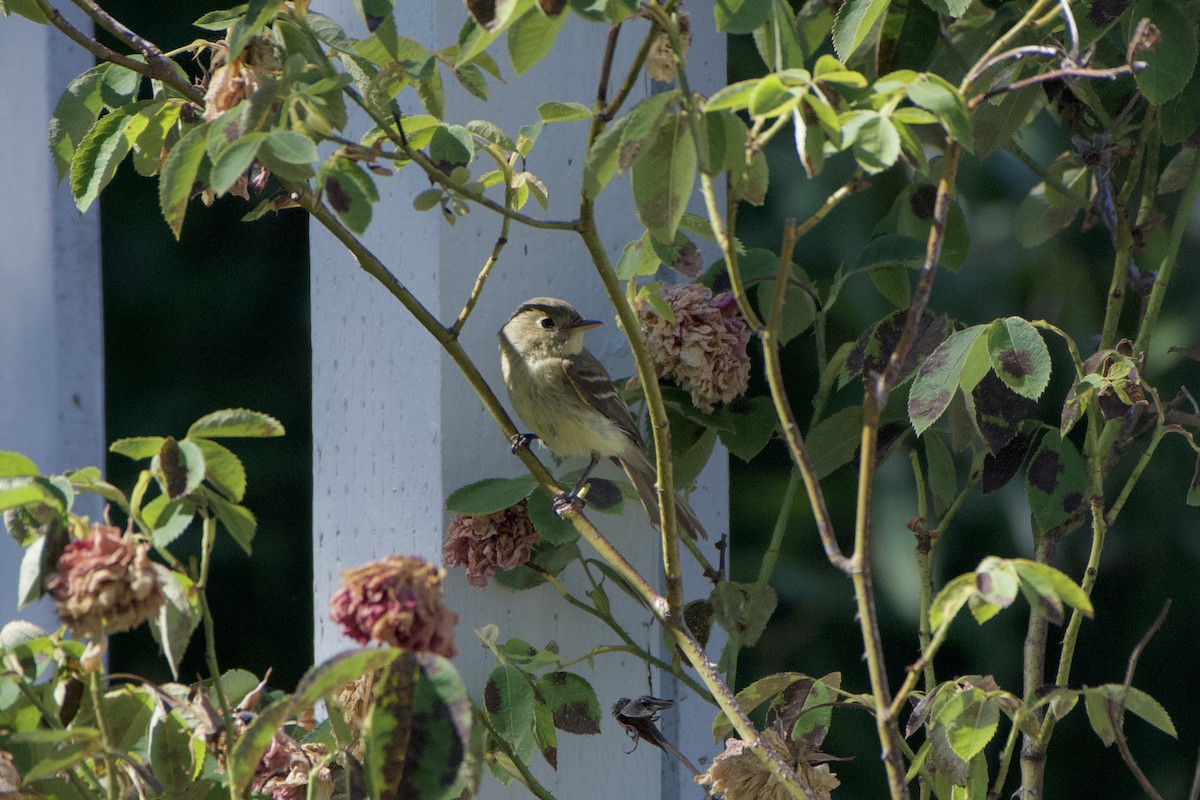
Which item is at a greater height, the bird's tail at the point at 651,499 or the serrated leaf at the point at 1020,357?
the serrated leaf at the point at 1020,357

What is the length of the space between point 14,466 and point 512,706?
647 millimetres

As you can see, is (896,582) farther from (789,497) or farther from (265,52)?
(265,52)

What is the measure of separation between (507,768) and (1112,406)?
82 centimetres

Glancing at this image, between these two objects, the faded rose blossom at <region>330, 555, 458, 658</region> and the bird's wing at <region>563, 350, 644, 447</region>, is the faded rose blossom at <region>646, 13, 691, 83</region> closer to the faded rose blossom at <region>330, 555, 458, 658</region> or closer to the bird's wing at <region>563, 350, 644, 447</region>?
the faded rose blossom at <region>330, 555, 458, 658</region>

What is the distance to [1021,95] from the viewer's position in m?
1.91

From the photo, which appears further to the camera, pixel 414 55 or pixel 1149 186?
pixel 1149 186

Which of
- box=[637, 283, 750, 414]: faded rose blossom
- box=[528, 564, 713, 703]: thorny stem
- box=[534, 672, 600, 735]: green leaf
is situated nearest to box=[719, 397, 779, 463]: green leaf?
box=[637, 283, 750, 414]: faded rose blossom

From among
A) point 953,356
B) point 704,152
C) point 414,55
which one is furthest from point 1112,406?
point 414,55

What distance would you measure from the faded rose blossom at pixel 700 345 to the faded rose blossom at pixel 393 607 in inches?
37.8

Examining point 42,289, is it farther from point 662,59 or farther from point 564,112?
point 662,59

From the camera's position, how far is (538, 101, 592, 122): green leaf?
1.38 meters

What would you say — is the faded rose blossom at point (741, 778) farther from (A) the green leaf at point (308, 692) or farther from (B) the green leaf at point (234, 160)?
(B) the green leaf at point (234, 160)

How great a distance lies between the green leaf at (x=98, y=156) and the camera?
139 centimetres

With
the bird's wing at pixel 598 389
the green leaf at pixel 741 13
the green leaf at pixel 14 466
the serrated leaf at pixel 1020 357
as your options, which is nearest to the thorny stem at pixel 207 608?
the green leaf at pixel 14 466
